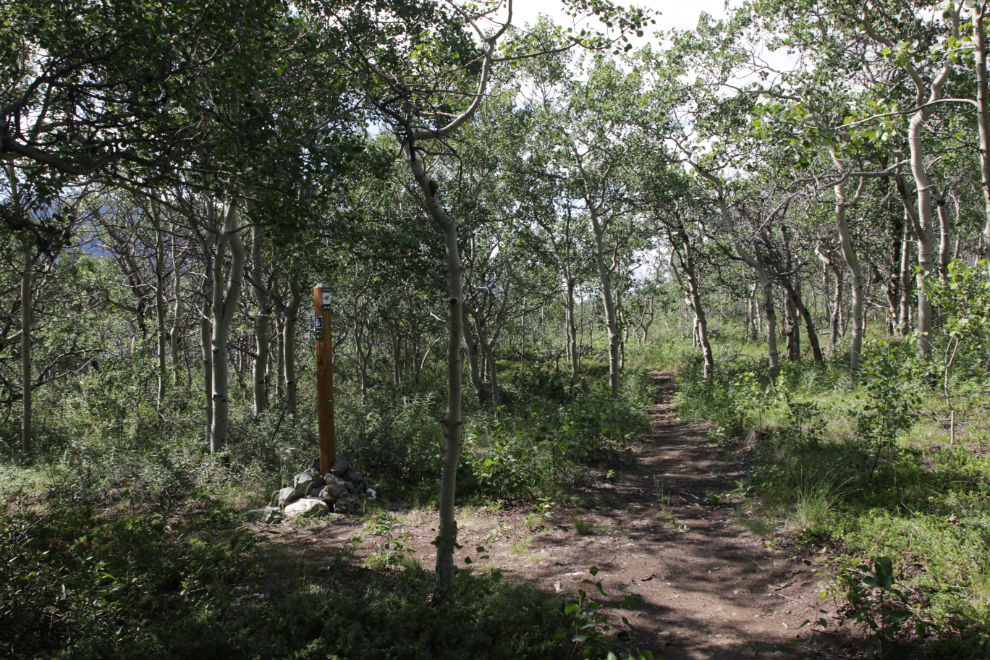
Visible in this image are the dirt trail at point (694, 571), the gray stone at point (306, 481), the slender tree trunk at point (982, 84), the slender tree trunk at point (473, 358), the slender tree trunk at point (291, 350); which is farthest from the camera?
the slender tree trunk at point (473, 358)

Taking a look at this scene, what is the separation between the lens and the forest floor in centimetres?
393

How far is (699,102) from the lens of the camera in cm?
1309

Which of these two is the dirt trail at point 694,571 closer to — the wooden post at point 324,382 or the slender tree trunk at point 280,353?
the wooden post at point 324,382

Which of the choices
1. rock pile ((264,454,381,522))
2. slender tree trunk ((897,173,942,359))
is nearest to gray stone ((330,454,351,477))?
rock pile ((264,454,381,522))

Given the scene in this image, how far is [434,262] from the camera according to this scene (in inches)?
401

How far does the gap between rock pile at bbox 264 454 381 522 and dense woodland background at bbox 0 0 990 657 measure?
19.5 inches

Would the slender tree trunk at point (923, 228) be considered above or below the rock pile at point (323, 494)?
above

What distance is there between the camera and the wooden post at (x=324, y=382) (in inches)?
294

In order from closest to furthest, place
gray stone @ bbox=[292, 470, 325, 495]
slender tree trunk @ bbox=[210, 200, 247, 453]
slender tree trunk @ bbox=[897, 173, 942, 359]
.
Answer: gray stone @ bbox=[292, 470, 325, 495], slender tree trunk @ bbox=[210, 200, 247, 453], slender tree trunk @ bbox=[897, 173, 942, 359]

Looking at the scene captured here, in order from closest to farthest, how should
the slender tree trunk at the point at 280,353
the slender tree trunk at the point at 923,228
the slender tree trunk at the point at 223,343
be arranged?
the slender tree trunk at the point at 223,343
the slender tree trunk at the point at 923,228
the slender tree trunk at the point at 280,353

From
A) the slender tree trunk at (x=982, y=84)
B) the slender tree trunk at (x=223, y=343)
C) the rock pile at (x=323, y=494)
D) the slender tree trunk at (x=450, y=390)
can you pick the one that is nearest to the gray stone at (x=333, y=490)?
the rock pile at (x=323, y=494)

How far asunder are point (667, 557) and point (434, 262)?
653cm

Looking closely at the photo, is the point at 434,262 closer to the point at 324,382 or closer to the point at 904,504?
the point at 324,382

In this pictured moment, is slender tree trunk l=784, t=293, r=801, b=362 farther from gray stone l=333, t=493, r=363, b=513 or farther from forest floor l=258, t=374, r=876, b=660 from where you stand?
gray stone l=333, t=493, r=363, b=513
